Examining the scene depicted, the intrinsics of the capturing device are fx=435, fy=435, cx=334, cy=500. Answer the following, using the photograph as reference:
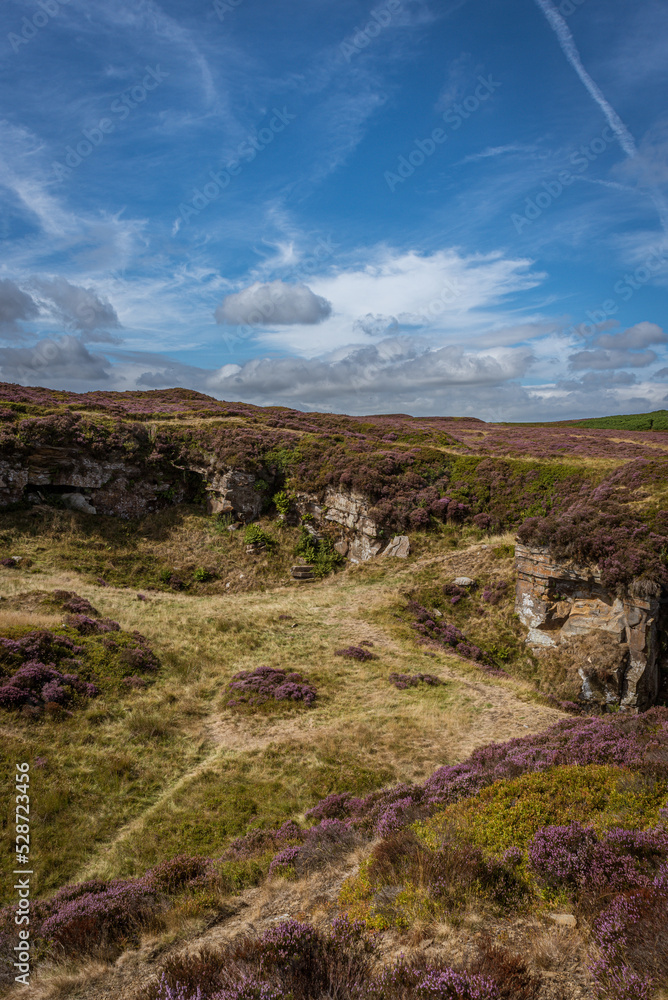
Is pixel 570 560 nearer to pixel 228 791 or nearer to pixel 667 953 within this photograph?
pixel 228 791

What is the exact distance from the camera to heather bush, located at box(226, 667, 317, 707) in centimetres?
1580

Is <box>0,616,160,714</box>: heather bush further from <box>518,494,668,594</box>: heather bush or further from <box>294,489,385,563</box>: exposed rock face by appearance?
<box>518,494,668,594</box>: heather bush

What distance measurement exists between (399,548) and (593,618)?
42.7ft

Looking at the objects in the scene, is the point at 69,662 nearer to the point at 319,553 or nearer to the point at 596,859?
the point at 596,859

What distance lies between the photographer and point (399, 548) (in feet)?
99.6

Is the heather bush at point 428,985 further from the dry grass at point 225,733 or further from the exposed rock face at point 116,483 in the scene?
the exposed rock face at point 116,483

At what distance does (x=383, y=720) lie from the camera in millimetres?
14719

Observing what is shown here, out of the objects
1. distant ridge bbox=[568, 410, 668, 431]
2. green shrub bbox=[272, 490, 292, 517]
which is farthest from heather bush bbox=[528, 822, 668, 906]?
distant ridge bbox=[568, 410, 668, 431]

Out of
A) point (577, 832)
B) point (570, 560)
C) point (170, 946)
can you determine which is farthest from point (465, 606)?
point (170, 946)

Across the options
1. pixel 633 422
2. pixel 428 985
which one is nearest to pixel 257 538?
pixel 428 985

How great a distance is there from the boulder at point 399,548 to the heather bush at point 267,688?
1422 centimetres

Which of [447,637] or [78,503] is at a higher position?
[78,503]

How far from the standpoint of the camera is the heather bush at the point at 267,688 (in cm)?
1580

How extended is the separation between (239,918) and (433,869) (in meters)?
2.94
